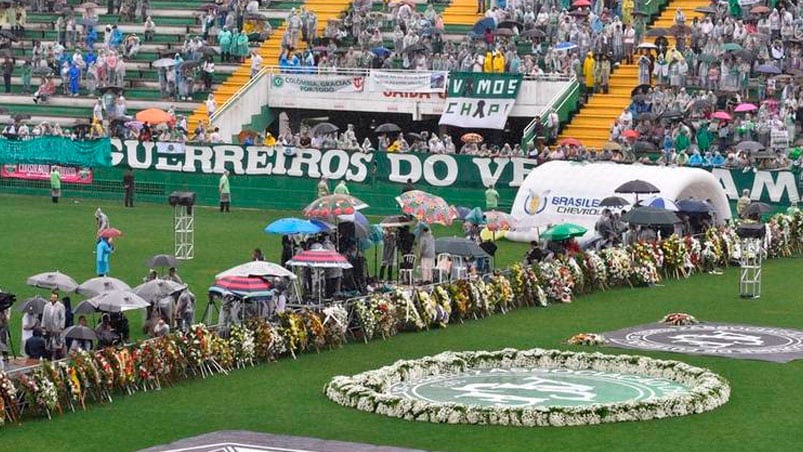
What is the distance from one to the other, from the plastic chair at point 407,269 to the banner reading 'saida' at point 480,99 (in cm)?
2191

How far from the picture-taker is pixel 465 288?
125 feet

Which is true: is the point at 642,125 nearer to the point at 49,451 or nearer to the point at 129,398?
the point at 129,398

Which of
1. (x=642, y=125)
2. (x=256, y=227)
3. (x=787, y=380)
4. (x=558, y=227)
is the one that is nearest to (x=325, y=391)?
(x=787, y=380)

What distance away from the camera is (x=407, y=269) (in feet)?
134

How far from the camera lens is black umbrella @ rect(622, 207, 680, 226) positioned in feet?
148

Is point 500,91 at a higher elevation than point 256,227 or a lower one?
higher

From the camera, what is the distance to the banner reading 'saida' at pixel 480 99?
64.2 meters

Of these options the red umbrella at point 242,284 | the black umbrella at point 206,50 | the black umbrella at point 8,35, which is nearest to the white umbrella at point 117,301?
the red umbrella at point 242,284

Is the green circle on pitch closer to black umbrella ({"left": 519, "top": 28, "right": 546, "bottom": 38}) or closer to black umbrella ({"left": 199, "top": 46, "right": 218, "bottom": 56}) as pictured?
black umbrella ({"left": 519, "top": 28, "right": 546, "bottom": 38})

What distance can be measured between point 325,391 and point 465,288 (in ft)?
28.0

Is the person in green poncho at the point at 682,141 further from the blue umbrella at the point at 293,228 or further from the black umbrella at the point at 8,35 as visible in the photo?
the black umbrella at the point at 8,35

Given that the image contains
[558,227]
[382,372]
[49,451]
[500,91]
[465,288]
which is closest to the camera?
[49,451]

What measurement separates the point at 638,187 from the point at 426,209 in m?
9.35

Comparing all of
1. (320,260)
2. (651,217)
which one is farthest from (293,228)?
(651,217)
